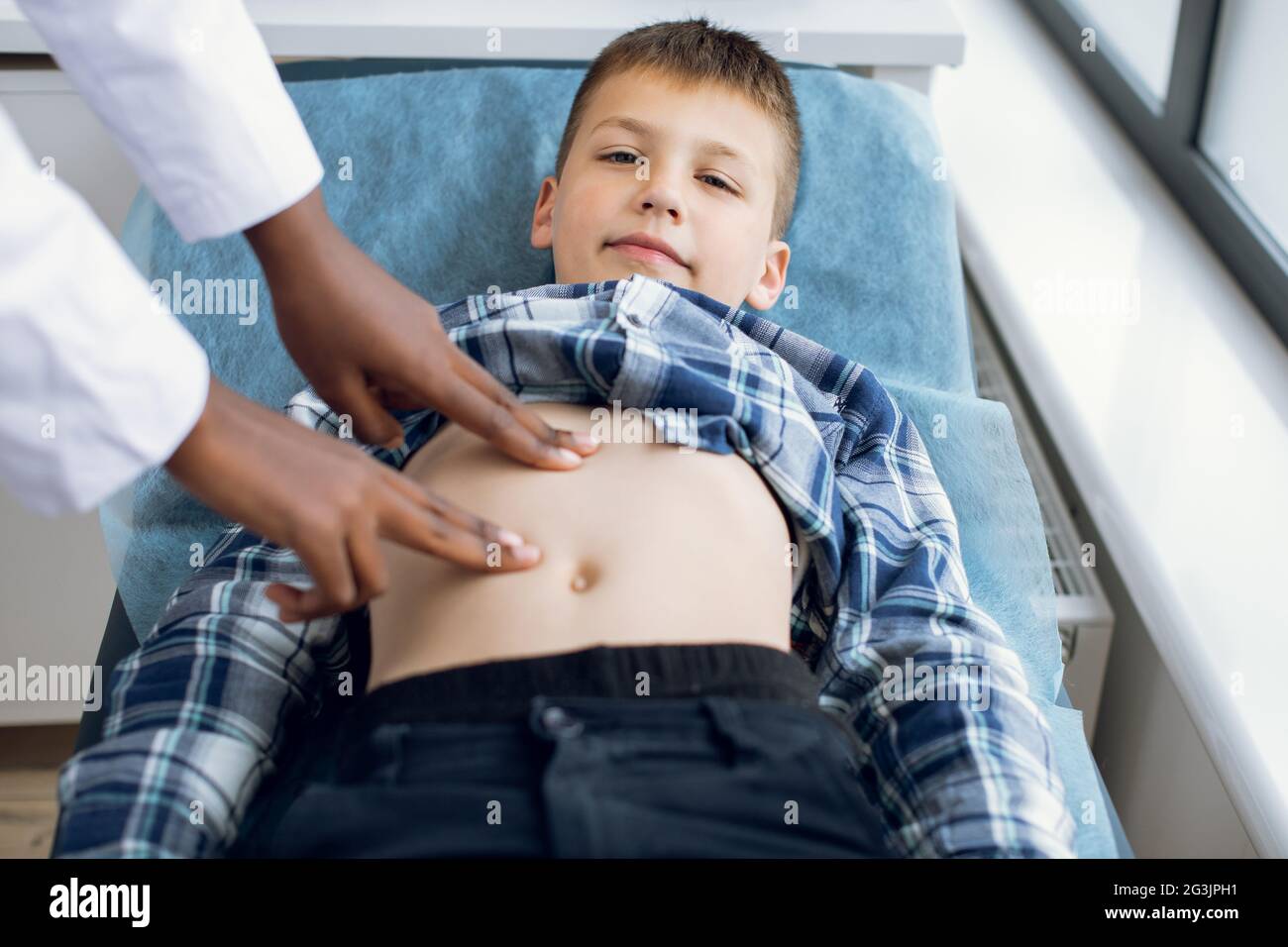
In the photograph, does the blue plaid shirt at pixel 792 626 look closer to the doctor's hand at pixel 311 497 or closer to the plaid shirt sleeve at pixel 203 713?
the plaid shirt sleeve at pixel 203 713

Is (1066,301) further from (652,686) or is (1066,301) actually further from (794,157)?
(652,686)

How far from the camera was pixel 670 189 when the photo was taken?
115 centimetres

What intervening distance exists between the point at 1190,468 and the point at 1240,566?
0.15 metres

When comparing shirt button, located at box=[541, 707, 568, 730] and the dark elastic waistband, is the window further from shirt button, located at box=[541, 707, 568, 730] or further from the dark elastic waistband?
shirt button, located at box=[541, 707, 568, 730]

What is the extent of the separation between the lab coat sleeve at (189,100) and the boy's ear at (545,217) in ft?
1.53

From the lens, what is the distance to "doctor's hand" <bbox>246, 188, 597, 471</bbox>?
81 centimetres

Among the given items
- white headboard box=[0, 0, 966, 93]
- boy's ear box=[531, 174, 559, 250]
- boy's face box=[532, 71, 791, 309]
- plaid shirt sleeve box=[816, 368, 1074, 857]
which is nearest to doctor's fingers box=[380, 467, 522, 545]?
plaid shirt sleeve box=[816, 368, 1074, 857]

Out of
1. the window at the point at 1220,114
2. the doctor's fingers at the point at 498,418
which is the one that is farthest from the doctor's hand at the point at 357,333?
the window at the point at 1220,114

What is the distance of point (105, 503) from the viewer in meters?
1.21

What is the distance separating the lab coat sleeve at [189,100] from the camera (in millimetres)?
785

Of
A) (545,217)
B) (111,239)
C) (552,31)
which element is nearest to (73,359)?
(111,239)

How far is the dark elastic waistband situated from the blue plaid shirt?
0.12 meters
